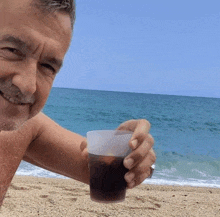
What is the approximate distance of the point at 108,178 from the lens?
4.62ft

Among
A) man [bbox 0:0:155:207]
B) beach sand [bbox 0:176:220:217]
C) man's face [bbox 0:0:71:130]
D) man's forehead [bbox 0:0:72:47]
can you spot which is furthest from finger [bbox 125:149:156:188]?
beach sand [bbox 0:176:220:217]

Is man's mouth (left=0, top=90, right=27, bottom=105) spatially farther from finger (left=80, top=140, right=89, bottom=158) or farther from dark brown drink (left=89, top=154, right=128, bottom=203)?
finger (left=80, top=140, right=89, bottom=158)

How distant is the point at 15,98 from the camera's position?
1.23m

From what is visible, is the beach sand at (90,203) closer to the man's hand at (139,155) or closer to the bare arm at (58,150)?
the bare arm at (58,150)

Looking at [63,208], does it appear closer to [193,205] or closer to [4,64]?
[193,205]

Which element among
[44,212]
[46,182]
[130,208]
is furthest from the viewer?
[46,182]

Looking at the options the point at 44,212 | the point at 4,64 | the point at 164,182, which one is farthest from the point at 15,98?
the point at 164,182

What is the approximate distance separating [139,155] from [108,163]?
0.17 meters

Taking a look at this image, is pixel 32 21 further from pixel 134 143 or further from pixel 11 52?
pixel 134 143

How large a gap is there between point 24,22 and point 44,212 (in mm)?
3003

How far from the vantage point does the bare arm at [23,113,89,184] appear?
1.79 m

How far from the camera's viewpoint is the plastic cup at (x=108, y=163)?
1.36 meters

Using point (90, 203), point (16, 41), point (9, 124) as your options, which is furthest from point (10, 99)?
point (90, 203)

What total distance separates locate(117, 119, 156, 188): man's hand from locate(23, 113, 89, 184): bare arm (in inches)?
17.4
